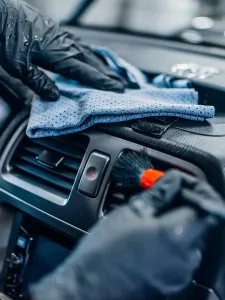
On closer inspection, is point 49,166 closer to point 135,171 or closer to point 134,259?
point 135,171

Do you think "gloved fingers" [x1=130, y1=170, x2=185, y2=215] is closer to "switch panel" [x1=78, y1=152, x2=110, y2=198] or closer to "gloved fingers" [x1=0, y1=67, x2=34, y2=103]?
"switch panel" [x1=78, y1=152, x2=110, y2=198]

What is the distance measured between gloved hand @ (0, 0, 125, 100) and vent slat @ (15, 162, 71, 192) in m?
0.15

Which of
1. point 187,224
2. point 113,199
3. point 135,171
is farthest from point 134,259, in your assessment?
point 113,199

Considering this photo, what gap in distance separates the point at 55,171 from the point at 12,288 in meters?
0.26

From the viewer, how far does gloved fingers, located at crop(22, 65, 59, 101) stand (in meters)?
1.05

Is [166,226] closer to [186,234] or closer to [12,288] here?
[186,234]

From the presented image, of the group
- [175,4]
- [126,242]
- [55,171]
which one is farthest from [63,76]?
[175,4]

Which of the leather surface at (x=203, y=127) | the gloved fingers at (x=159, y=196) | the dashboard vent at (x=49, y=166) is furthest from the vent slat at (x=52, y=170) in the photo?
the gloved fingers at (x=159, y=196)

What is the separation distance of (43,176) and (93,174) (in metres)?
0.13

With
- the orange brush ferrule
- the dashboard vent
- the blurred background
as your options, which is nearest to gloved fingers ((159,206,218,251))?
the orange brush ferrule

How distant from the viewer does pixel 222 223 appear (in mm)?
629

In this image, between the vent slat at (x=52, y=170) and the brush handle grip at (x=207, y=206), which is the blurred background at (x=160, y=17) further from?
the brush handle grip at (x=207, y=206)

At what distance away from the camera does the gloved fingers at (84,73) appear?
110 cm

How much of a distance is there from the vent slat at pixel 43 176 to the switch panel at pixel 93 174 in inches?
2.1
